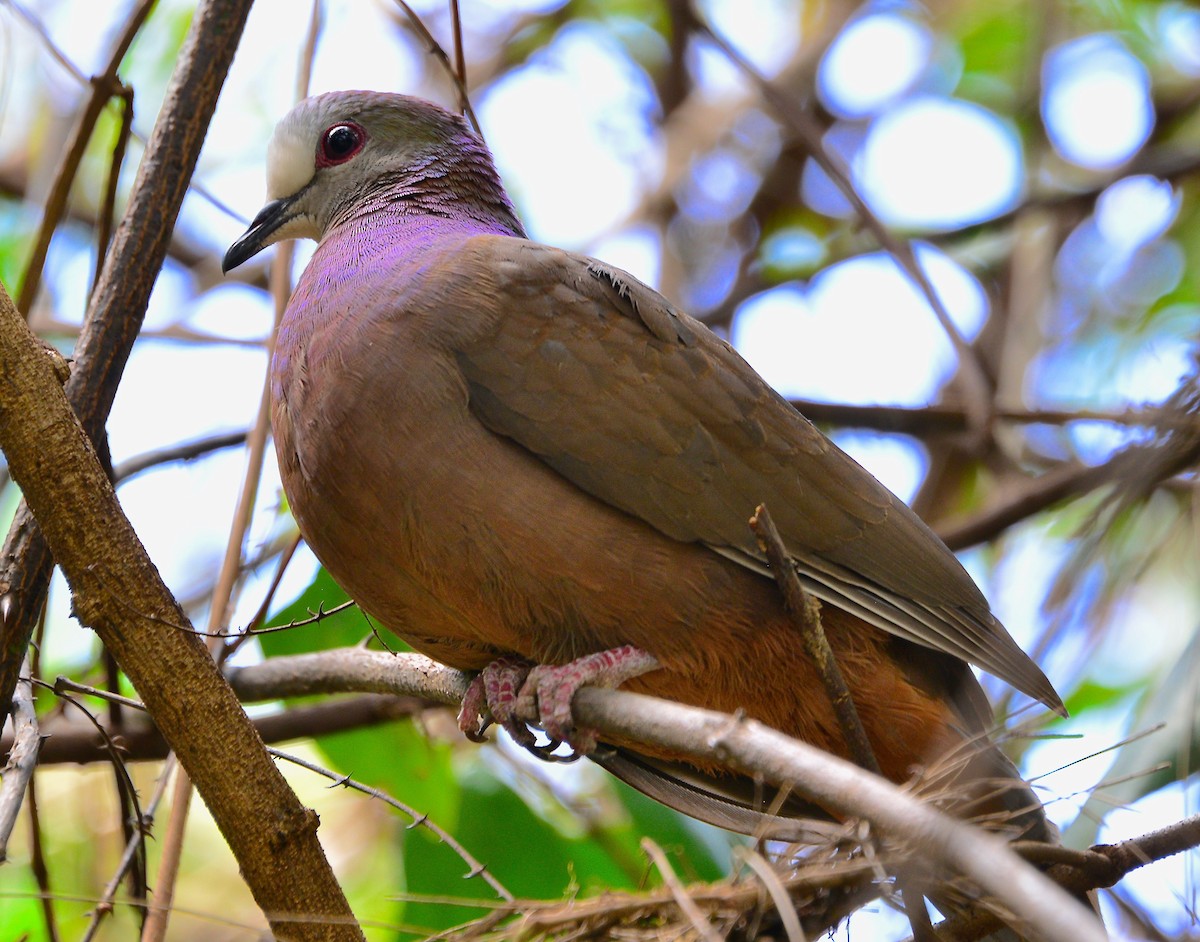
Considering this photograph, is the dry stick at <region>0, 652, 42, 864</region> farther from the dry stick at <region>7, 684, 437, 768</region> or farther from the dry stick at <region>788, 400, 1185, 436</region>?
the dry stick at <region>788, 400, 1185, 436</region>

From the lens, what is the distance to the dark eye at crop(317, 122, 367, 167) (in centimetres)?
392

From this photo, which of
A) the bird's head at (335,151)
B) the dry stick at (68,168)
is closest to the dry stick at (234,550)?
the bird's head at (335,151)

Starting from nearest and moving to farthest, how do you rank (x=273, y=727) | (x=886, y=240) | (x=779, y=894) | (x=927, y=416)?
(x=779, y=894) < (x=273, y=727) < (x=886, y=240) < (x=927, y=416)

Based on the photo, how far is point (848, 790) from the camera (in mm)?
1801

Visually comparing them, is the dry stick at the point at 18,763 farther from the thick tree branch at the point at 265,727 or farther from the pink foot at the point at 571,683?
the pink foot at the point at 571,683

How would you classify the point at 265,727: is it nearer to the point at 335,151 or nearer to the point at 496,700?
the point at 496,700

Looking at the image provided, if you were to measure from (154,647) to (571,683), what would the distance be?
0.90 metres

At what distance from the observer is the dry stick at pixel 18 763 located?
7.52 ft

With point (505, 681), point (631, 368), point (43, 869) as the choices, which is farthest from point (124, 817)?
point (631, 368)

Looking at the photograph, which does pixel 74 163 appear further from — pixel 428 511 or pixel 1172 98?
pixel 1172 98

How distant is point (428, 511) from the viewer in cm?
286

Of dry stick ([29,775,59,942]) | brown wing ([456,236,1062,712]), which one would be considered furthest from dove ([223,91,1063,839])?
dry stick ([29,775,59,942])

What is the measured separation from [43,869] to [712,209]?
17.0 ft

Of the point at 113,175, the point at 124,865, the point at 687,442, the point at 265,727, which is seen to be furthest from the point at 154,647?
the point at 265,727
